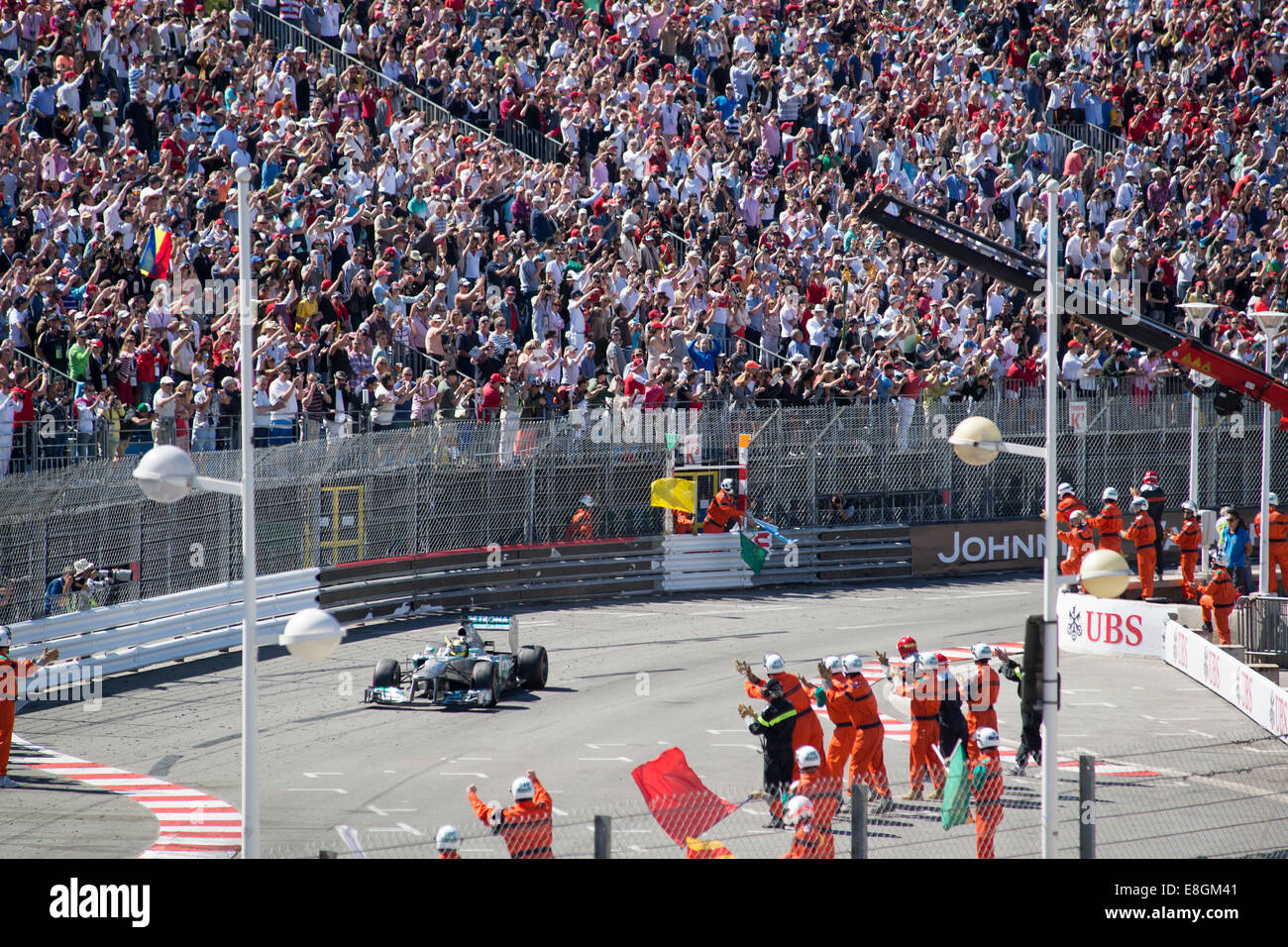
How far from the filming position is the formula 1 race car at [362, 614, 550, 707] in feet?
59.3

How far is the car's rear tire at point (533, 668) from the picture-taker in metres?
18.7

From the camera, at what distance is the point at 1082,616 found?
73.4 feet

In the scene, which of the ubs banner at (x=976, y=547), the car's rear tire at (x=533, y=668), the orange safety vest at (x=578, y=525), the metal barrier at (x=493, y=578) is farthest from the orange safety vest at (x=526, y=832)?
the ubs banner at (x=976, y=547)

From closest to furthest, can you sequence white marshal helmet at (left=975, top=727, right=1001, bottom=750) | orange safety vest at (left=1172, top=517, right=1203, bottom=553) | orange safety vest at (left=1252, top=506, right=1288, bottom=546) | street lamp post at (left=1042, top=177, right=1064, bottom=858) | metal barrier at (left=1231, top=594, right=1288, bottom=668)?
street lamp post at (left=1042, top=177, right=1064, bottom=858) → white marshal helmet at (left=975, top=727, right=1001, bottom=750) → metal barrier at (left=1231, top=594, right=1288, bottom=668) → orange safety vest at (left=1172, top=517, right=1203, bottom=553) → orange safety vest at (left=1252, top=506, right=1288, bottom=546)

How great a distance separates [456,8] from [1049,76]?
1397cm

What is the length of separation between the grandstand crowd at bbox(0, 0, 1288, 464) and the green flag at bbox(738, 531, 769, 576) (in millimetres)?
2218

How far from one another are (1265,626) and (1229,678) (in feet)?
5.39

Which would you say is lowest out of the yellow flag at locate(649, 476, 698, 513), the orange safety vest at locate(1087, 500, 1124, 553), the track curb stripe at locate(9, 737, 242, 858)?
the track curb stripe at locate(9, 737, 242, 858)

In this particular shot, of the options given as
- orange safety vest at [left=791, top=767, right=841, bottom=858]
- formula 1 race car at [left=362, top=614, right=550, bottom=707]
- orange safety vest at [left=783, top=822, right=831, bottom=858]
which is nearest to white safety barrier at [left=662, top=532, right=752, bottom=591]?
formula 1 race car at [left=362, top=614, right=550, bottom=707]

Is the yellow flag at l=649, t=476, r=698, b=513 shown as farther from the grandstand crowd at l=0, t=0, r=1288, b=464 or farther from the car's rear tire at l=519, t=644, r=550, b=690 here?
the car's rear tire at l=519, t=644, r=550, b=690

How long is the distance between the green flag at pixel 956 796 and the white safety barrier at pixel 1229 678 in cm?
384

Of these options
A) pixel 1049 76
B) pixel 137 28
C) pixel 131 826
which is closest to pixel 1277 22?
pixel 1049 76

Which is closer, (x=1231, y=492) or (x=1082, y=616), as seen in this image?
(x=1082, y=616)
